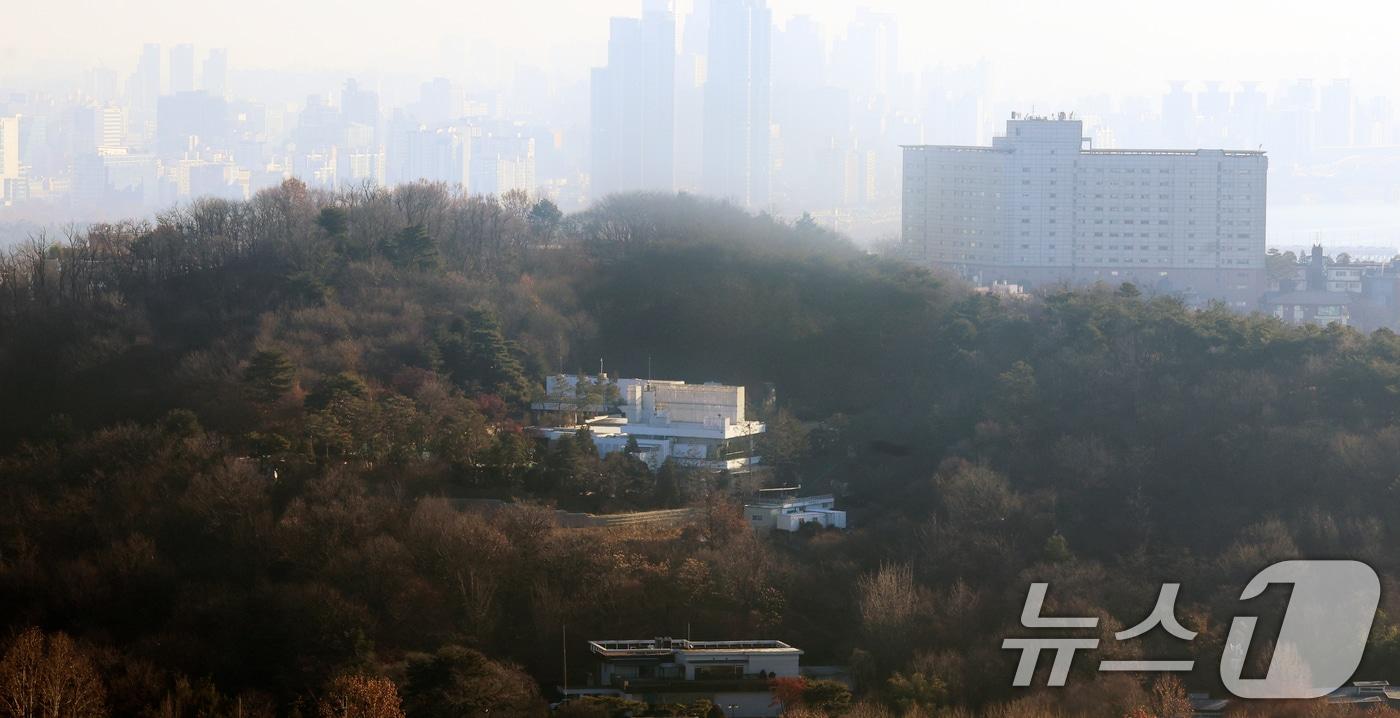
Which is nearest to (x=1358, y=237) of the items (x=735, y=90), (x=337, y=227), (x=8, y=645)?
(x=735, y=90)

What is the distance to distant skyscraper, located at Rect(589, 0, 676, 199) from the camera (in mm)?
22406

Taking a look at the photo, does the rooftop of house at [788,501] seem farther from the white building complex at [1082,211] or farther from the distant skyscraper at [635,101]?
the white building complex at [1082,211]

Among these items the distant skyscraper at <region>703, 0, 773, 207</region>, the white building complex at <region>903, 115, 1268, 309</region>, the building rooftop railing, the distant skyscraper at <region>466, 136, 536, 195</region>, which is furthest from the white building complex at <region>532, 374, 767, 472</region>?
the distant skyscraper at <region>466, 136, 536, 195</region>

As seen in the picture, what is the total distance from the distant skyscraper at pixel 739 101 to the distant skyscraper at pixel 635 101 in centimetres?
55

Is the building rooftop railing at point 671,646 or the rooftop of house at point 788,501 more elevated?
the rooftop of house at point 788,501

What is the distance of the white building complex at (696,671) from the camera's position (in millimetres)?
9688

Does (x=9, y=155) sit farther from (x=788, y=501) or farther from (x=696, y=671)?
(x=696, y=671)

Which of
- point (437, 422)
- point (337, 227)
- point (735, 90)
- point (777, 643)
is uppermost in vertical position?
point (735, 90)

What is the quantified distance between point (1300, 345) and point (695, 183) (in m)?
8.83

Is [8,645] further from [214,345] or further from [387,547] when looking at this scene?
[214,345]

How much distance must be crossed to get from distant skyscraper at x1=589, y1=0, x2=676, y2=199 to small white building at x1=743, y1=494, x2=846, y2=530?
383 inches

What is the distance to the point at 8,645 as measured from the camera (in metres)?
9.53

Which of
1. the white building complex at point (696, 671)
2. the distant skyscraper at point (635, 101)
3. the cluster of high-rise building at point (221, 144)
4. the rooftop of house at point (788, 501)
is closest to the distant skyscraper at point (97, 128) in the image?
the cluster of high-rise building at point (221, 144)

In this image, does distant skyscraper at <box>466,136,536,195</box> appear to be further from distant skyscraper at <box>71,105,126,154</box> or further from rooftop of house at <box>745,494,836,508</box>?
rooftop of house at <box>745,494,836,508</box>
